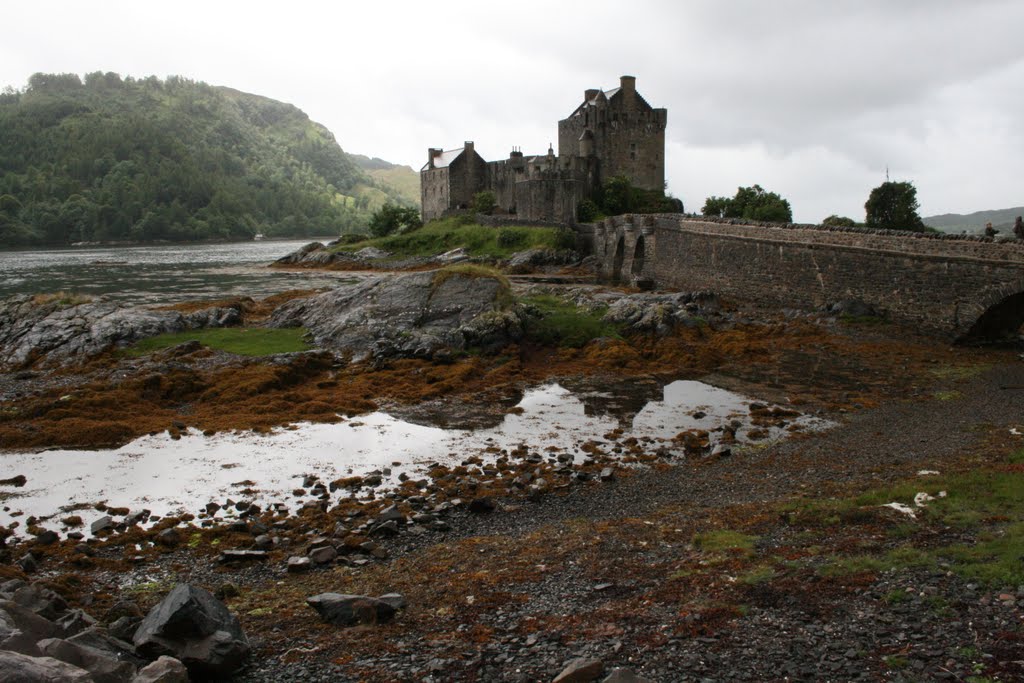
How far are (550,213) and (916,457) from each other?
57152 mm

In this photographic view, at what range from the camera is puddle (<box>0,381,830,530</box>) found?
653 inches

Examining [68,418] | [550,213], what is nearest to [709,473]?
[68,418]

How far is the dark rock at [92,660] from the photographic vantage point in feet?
26.6

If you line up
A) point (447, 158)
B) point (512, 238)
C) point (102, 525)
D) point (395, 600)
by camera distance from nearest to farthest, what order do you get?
point (395, 600)
point (102, 525)
point (512, 238)
point (447, 158)

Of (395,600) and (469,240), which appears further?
(469,240)

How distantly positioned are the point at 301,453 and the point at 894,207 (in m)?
52.3

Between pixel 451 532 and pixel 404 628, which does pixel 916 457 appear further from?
pixel 404 628

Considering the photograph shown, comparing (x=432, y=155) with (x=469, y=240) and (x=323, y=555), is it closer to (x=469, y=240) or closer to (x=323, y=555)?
(x=469, y=240)

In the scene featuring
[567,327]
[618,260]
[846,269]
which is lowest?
[567,327]

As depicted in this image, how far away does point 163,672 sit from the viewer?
8375 mm

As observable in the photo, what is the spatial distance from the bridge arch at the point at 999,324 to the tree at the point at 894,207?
28.0 m

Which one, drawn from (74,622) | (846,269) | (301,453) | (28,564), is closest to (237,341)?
(301,453)

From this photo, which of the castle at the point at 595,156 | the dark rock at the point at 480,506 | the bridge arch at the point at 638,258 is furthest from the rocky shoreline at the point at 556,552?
the castle at the point at 595,156

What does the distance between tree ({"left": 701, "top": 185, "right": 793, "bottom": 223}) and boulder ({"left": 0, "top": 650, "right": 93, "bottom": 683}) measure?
197 feet
